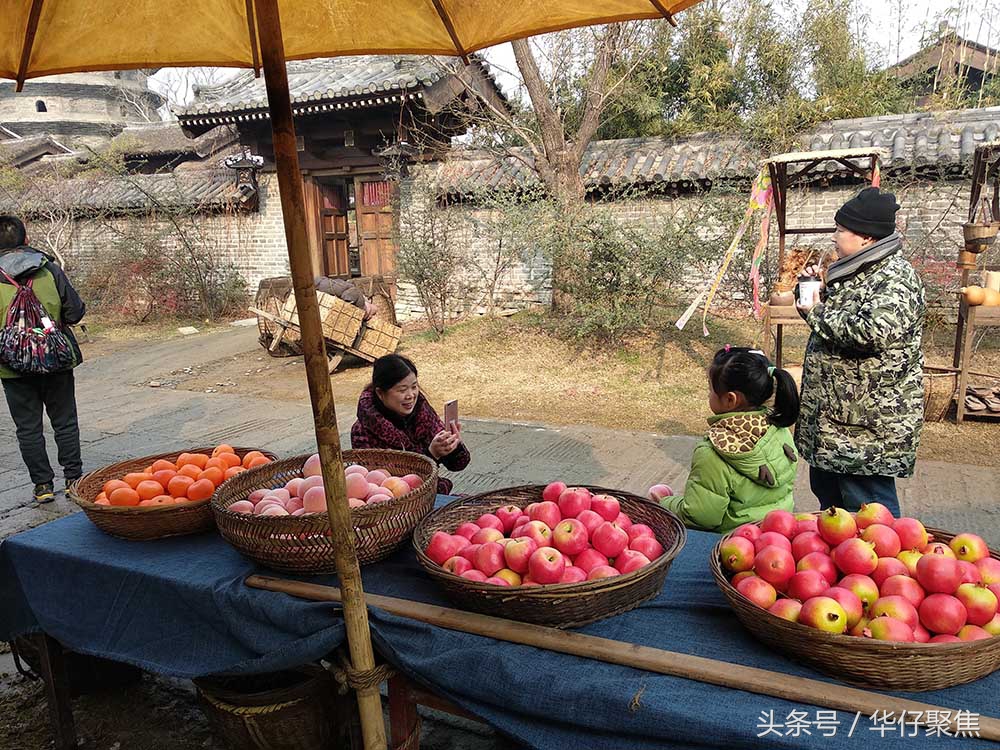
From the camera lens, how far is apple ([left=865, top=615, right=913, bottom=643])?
140 cm

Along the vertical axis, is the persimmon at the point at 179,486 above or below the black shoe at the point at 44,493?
above

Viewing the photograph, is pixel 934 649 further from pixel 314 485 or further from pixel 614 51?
pixel 614 51

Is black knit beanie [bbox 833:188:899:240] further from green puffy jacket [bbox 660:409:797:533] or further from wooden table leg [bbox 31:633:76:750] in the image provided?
wooden table leg [bbox 31:633:76:750]

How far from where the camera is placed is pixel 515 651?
64.0 inches

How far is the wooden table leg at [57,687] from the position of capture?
8.36 ft

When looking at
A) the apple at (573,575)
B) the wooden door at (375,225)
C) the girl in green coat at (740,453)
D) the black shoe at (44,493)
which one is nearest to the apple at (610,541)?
the apple at (573,575)

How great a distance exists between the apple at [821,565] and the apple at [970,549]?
31 cm

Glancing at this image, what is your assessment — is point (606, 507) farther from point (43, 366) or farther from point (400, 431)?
point (43, 366)

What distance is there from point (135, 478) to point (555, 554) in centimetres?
181

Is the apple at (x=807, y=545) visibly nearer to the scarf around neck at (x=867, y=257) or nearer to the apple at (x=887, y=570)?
the apple at (x=887, y=570)

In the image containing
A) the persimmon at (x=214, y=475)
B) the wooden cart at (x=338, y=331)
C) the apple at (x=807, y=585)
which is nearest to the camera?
the apple at (x=807, y=585)

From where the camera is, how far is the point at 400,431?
331 cm

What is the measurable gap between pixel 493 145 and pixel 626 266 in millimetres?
4322

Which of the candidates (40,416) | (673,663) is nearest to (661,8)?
(673,663)
